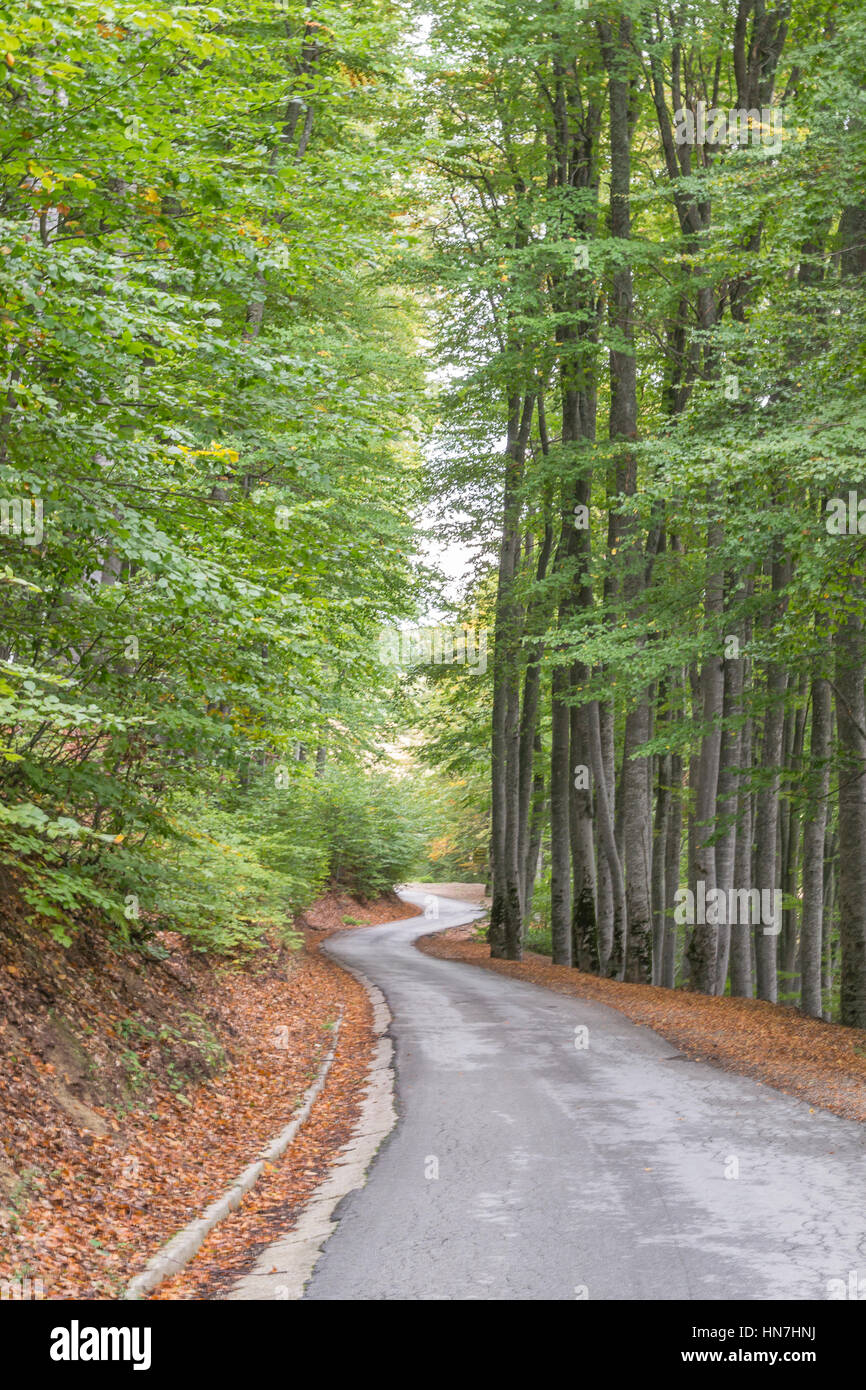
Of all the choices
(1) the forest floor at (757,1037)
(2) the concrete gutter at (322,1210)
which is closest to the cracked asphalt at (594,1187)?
(2) the concrete gutter at (322,1210)

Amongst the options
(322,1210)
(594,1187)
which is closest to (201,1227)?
(322,1210)

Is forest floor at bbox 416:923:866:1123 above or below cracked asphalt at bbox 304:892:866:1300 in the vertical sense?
below

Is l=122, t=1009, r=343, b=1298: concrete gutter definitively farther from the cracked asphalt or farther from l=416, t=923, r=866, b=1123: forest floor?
l=416, t=923, r=866, b=1123: forest floor

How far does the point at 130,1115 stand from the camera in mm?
7707

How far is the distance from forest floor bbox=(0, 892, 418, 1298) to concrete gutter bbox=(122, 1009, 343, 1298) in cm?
Result: 6

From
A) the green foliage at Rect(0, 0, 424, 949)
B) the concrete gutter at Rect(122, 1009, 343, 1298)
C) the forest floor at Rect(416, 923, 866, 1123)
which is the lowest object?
the forest floor at Rect(416, 923, 866, 1123)

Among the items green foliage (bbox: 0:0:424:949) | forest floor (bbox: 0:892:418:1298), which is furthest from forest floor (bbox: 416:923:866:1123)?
green foliage (bbox: 0:0:424:949)

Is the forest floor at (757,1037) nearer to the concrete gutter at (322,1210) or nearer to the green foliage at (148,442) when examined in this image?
the concrete gutter at (322,1210)

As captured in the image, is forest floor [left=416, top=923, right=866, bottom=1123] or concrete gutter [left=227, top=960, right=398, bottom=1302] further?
forest floor [left=416, top=923, right=866, bottom=1123]

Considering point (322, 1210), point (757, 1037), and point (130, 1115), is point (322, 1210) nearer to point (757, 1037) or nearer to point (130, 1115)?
point (130, 1115)

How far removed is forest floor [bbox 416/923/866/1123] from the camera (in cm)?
1009

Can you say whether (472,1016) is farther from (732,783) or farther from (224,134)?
(224,134)

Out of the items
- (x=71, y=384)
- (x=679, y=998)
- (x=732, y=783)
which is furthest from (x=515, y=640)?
Result: (x=71, y=384)

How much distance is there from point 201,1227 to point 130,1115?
1575mm
